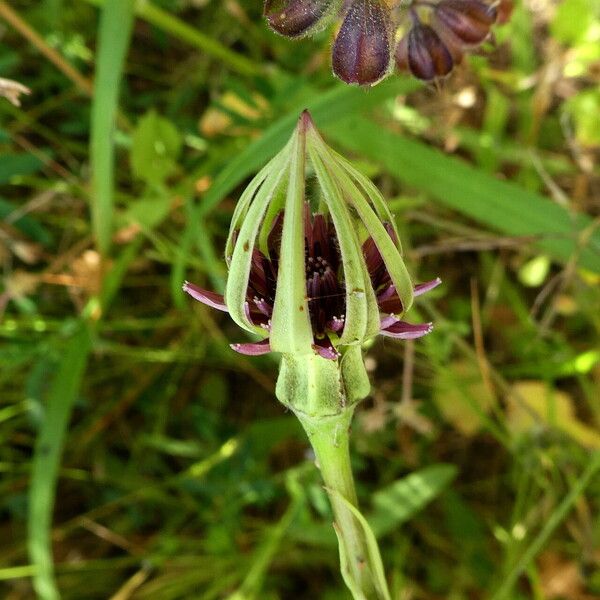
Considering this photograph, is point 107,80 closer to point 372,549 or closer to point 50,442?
point 50,442

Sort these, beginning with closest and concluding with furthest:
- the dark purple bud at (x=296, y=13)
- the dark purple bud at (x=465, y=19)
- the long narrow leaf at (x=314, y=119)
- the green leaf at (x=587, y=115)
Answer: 1. the dark purple bud at (x=296, y=13)
2. the dark purple bud at (x=465, y=19)
3. the long narrow leaf at (x=314, y=119)
4. the green leaf at (x=587, y=115)

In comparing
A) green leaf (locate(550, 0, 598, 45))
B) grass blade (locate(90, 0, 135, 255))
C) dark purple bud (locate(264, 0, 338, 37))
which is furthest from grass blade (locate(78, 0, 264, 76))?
dark purple bud (locate(264, 0, 338, 37))

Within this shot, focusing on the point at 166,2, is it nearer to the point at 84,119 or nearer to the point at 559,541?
the point at 84,119

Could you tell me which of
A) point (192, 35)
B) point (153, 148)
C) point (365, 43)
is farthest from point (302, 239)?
point (192, 35)

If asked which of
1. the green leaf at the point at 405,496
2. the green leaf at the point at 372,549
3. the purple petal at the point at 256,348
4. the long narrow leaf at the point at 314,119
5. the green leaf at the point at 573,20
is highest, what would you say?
the green leaf at the point at 573,20

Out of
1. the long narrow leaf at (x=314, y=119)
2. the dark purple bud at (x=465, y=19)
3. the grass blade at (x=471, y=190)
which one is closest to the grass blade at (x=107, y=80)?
the long narrow leaf at (x=314, y=119)

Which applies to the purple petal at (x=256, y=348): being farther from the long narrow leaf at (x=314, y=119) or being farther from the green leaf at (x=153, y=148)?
the green leaf at (x=153, y=148)
